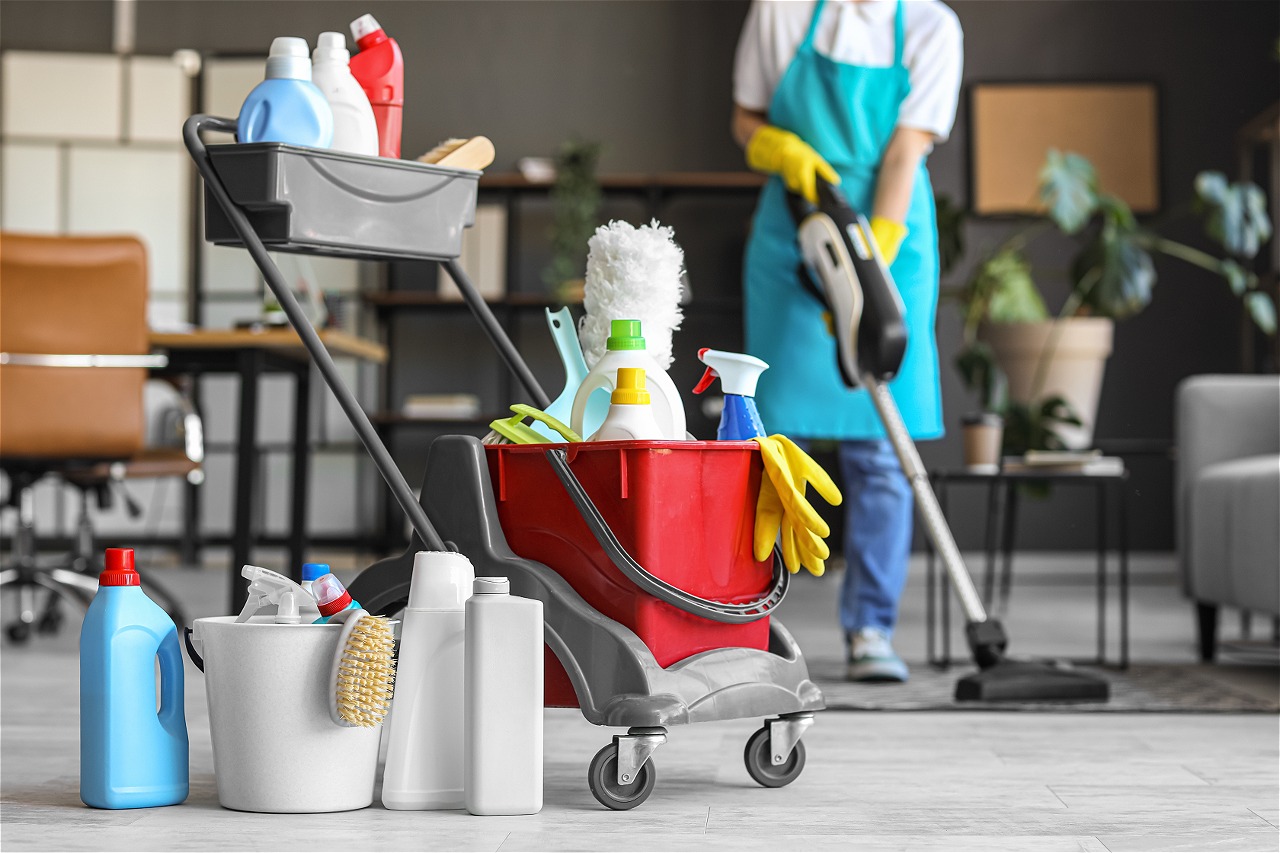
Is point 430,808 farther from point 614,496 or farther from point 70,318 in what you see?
point 70,318

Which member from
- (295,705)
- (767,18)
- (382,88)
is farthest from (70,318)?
(295,705)

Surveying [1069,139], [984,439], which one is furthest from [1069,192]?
[984,439]

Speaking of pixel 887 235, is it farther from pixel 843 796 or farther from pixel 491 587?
pixel 491 587

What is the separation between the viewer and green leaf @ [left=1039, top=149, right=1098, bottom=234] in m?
4.70

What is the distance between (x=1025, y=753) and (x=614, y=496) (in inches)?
26.6

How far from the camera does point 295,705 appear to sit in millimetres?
1269

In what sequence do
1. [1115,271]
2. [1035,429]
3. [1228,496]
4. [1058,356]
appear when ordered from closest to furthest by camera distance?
[1228,496], [1035,429], [1115,271], [1058,356]

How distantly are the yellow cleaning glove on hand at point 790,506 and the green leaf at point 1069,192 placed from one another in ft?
11.7

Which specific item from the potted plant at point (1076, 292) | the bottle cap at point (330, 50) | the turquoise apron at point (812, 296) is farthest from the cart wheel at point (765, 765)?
the potted plant at point (1076, 292)

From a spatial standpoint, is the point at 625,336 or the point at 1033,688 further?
the point at 1033,688

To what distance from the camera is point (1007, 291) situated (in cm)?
489

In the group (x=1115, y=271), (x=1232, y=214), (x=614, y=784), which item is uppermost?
(x=1232, y=214)

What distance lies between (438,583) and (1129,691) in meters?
1.37

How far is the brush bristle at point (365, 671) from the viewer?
125 cm
